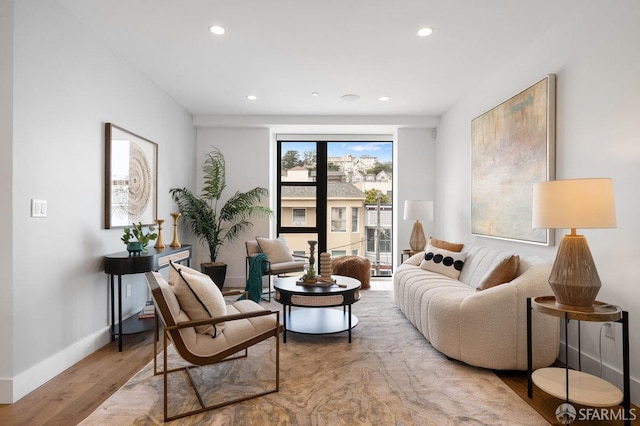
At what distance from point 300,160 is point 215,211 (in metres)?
1.75

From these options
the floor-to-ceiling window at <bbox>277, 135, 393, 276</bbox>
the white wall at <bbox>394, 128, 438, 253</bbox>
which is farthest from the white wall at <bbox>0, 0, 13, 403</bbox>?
the white wall at <bbox>394, 128, 438, 253</bbox>

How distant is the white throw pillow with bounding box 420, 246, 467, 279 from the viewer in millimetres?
4012

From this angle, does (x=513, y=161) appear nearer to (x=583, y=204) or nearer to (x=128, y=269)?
(x=583, y=204)

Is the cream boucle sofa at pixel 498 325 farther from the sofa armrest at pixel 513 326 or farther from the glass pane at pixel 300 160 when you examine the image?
the glass pane at pixel 300 160

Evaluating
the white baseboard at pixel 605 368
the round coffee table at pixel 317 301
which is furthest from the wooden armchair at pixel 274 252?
the white baseboard at pixel 605 368

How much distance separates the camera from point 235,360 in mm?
2934

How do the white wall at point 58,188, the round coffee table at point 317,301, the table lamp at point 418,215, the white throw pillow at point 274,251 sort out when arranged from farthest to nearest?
the white throw pillow at point 274,251
the table lamp at point 418,215
the round coffee table at point 317,301
the white wall at point 58,188

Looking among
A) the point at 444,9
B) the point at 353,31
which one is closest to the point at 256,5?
the point at 353,31

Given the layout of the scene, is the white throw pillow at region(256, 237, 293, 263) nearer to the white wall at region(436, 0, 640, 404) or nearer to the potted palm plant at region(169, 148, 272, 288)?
the potted palm plant at region(169, 148, 272, 288)

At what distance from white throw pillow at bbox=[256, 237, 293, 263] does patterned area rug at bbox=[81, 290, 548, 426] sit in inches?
80.9

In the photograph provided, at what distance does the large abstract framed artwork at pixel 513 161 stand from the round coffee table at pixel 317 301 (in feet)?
5.41

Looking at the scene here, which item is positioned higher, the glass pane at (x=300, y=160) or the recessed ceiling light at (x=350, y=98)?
the recessed ceiling light at (x=350, y=98)

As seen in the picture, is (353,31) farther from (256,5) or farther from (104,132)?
(104,132)

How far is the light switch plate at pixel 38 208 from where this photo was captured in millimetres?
2490
